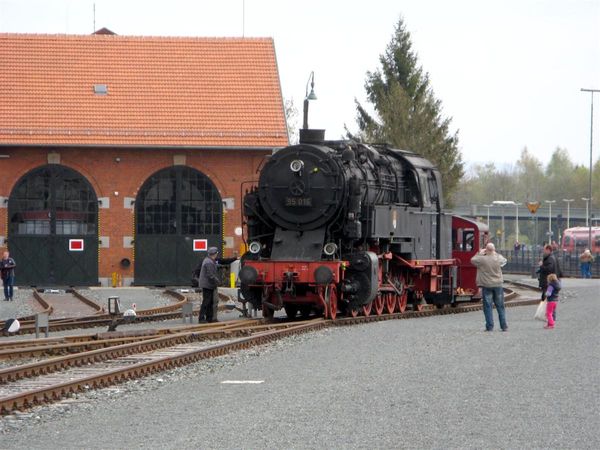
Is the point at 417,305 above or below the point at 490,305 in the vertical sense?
below

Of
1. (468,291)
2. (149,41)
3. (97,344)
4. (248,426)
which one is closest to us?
(248,426)

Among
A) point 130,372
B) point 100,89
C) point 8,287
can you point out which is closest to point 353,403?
point 130,372

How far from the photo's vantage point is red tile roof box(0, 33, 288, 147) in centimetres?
4259

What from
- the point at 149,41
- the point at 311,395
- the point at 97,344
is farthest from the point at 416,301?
the point at 149,41

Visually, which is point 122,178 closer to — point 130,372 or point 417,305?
point 417,305

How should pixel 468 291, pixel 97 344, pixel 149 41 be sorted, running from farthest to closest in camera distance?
pixel 149 41 < pixel 468 291 < pixel 97 344

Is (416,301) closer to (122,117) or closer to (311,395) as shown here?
(311,395)

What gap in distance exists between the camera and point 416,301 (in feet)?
90.6

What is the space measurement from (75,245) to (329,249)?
20927 millimetres

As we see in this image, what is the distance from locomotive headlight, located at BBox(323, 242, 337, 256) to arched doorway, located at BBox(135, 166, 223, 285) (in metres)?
19.6

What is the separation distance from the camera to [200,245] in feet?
139

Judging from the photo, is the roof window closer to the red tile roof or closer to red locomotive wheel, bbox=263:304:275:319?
the red tile roof

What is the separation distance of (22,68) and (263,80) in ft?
28.8

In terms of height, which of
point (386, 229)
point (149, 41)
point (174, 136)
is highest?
point (149, 41)
